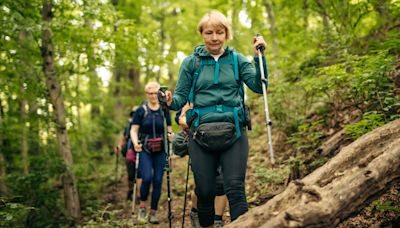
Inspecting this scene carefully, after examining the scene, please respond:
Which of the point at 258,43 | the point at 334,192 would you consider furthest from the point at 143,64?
the point at 334,192

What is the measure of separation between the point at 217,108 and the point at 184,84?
478 millimetres

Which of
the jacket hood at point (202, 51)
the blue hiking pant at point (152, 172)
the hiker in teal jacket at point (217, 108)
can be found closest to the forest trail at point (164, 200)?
the blue hiking pant at point (152, 172)

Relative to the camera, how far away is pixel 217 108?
163 inches

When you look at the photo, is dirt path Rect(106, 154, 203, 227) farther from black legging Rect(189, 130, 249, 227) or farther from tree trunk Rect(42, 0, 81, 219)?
black legging Rect(189, 130, 249, 227)

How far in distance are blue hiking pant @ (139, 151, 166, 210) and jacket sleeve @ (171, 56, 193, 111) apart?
3371 mm

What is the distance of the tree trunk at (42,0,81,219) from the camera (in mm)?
8789

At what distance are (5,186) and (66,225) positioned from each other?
5.63ft

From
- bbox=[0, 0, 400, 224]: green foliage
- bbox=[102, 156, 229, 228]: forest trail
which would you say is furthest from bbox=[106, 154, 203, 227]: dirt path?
bbox=[0, 0, 400, 224]: green foliage

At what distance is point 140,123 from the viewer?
25.7 feet

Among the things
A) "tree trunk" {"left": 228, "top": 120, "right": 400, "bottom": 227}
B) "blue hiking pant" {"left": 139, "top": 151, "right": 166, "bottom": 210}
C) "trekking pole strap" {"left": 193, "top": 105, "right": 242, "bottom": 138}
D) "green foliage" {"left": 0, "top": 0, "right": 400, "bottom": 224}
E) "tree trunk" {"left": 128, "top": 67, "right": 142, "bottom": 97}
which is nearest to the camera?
"tree trunk" {"left": 228, "top": 120, "right": 400, "bottom": 227}

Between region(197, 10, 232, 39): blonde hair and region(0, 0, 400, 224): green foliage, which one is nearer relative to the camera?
region(197, 10, 232, 39): blonde hair

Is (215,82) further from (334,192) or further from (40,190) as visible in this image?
(40,190)

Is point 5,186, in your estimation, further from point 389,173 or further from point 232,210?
point 389,173

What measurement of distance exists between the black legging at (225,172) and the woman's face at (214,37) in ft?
3.07
